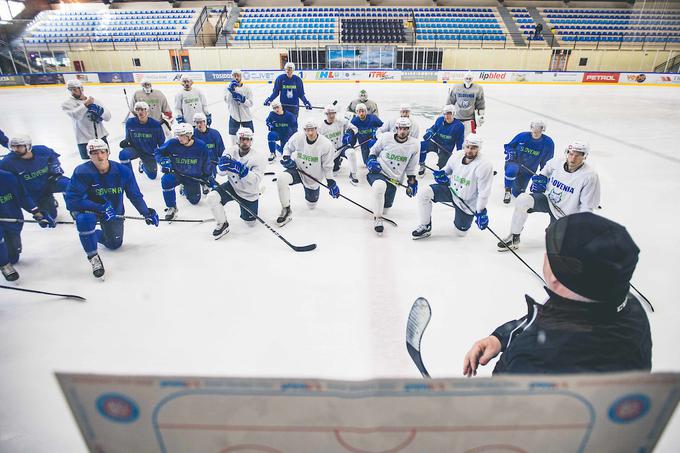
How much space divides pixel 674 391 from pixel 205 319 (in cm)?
288

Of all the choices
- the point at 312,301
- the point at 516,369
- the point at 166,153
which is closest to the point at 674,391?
the point at 516,369

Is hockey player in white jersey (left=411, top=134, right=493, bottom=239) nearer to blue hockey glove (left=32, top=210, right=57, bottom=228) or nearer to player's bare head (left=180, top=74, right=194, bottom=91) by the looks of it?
blue hockey glove (left=32, top=210, right=57, bottom=228)

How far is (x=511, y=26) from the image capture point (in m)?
23.2

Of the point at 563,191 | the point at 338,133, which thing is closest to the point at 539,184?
the point at 563,191

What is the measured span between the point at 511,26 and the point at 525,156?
2247 centimetres

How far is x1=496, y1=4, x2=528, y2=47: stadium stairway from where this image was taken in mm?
21672

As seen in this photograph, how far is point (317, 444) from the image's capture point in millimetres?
581

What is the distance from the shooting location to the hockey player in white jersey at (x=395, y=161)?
4.83 meters

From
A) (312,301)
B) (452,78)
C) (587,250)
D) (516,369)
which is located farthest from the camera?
(452,78)

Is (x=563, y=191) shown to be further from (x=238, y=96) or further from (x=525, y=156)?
(x=238, y=96)

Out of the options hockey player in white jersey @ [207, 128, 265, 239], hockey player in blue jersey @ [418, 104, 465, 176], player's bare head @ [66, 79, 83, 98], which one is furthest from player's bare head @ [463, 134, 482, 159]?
player's bare head @ [66, 79, 83, 98]

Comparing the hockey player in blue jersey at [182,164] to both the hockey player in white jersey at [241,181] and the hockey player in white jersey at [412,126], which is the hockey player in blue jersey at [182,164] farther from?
the hockey player in white jersey at [412,126]

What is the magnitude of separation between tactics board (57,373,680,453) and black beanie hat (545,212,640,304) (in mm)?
517

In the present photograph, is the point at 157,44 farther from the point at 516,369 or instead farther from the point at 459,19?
the point at 516,369
